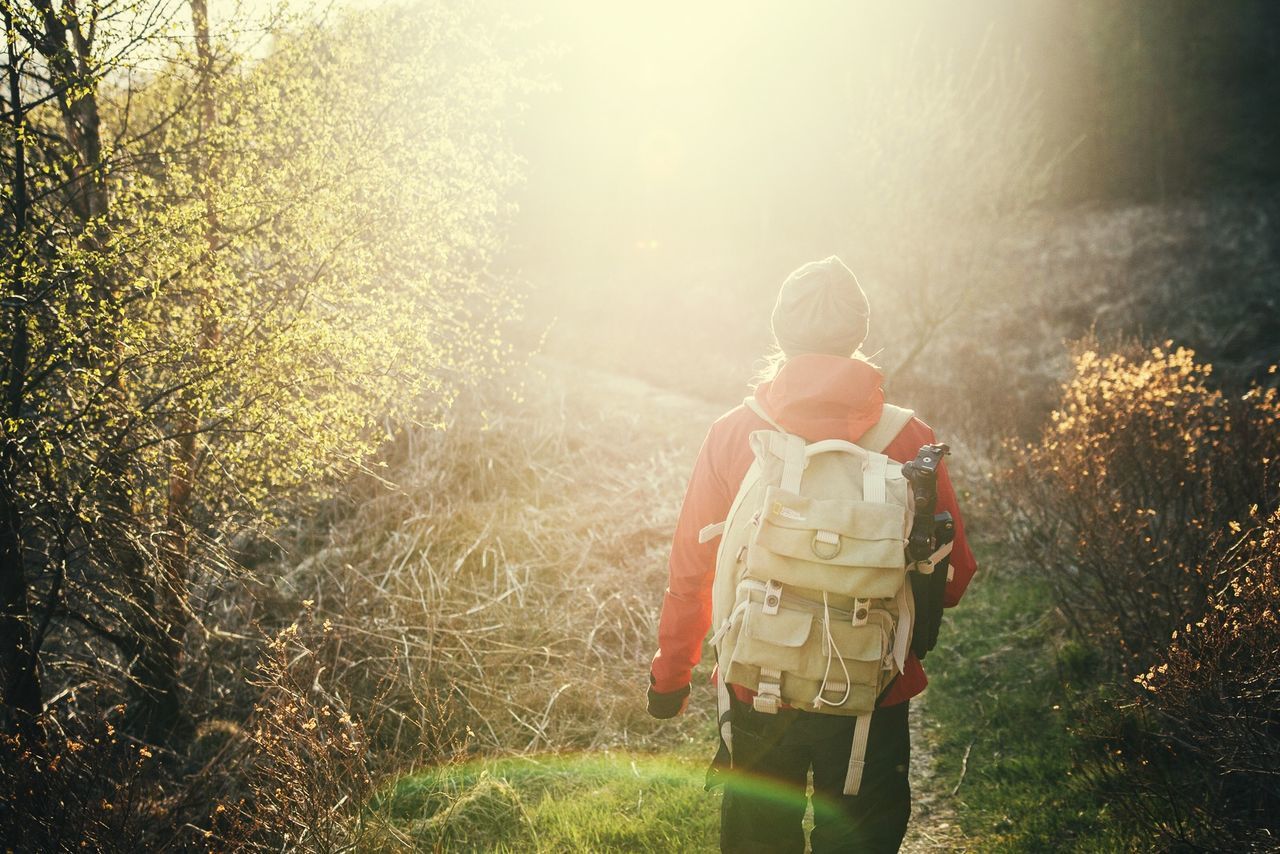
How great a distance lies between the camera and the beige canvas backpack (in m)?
1.83

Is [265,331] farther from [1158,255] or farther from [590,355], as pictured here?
[1158,255]

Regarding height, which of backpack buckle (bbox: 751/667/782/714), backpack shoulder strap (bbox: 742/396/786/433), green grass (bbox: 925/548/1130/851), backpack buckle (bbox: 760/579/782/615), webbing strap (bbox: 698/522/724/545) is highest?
backpack shoulder strap (bbox: 742/396/786/433)

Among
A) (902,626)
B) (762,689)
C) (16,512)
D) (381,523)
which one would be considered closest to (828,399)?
(902,626)

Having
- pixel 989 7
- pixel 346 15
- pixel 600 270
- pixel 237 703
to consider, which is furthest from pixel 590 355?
pixel 989 7

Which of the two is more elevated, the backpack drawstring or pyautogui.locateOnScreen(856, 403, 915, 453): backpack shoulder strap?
pyautogui.locateOnScreen(856, 403, 915, 453): backpack shoulder strap

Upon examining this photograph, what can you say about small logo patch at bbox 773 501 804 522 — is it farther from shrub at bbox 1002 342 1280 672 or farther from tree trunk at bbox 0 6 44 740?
tree trunk at bbox 0 6 44 740

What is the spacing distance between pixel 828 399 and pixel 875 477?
0.86 feet

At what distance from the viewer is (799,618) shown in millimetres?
1892

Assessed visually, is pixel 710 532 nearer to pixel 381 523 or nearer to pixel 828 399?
pixel 828 399

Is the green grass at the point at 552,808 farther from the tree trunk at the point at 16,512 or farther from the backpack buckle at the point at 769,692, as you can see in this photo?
the tree trunk at the point at 16,512

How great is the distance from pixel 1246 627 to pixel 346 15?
721 centimetres

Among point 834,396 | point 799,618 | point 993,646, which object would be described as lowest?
point 993,646

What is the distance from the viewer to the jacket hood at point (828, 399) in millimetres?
1974

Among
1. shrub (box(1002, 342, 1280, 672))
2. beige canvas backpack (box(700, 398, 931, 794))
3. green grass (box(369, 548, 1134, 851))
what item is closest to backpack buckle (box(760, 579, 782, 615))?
beige canvas backpack (box(700, 398, 931, 794))
